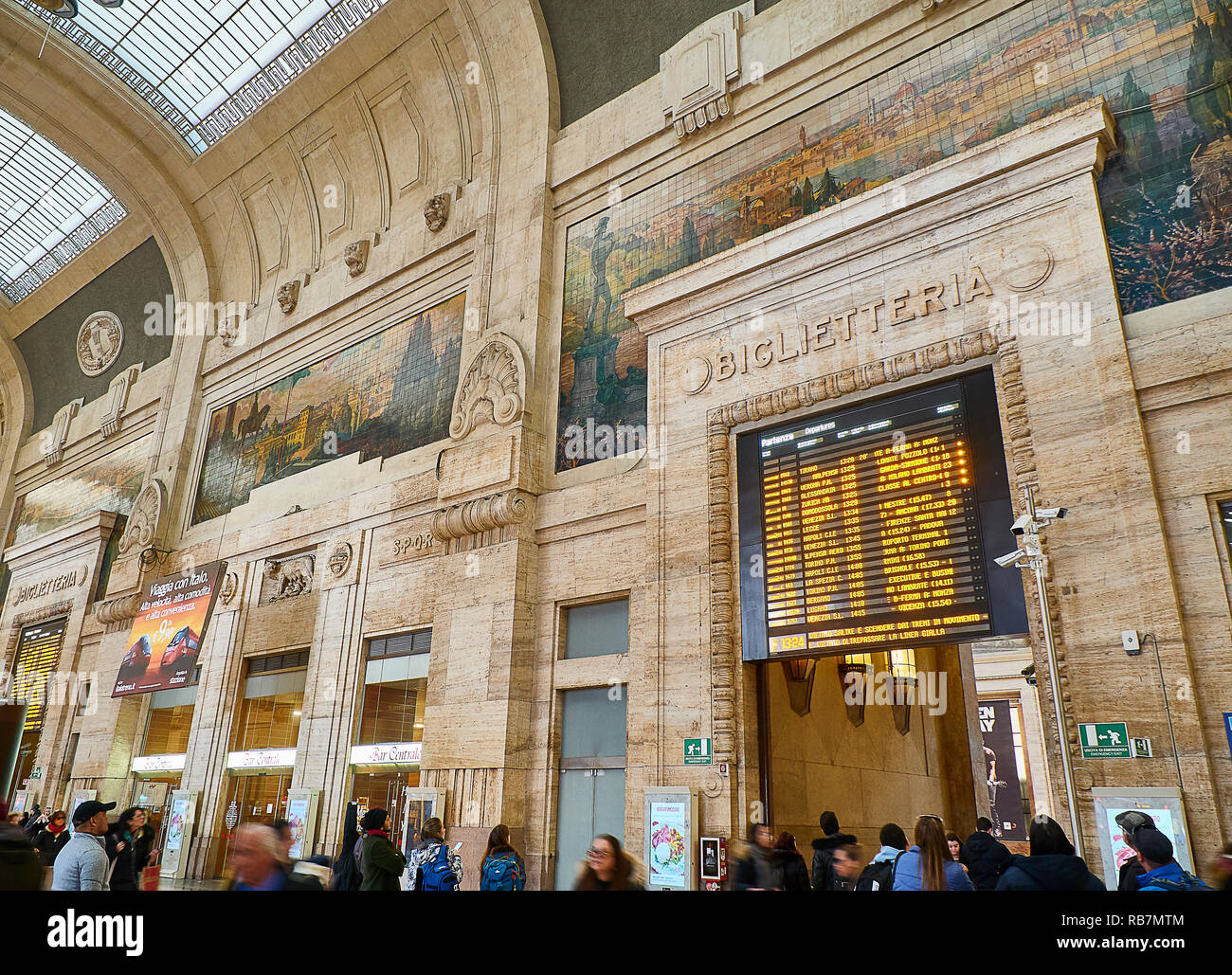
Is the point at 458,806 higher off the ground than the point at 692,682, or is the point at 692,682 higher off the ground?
the point at 692,682

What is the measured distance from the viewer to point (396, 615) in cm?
1220

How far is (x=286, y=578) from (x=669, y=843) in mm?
9117

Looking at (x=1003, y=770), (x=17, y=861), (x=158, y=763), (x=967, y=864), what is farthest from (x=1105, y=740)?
(x=1003, y=770)

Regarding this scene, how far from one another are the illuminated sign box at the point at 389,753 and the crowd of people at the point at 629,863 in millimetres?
4452

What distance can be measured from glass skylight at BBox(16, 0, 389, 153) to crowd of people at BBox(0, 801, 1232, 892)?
15394 millimetres

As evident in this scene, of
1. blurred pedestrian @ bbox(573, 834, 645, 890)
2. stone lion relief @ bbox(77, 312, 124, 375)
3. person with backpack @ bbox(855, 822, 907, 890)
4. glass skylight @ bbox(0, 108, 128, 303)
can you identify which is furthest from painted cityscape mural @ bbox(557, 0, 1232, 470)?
glass skylight @ bbox(0, 108, 128, 303)

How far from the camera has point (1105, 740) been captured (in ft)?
20.5

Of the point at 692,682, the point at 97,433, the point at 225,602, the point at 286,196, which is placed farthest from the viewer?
the point at 97,433

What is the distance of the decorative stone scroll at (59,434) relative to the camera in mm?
23094

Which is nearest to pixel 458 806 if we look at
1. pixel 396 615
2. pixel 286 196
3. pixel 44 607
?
pixel 396 615

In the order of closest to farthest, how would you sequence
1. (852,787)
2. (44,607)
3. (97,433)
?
(852,787) < (44,607) < (97,433)

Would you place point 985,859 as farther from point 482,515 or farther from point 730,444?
point 482,515
